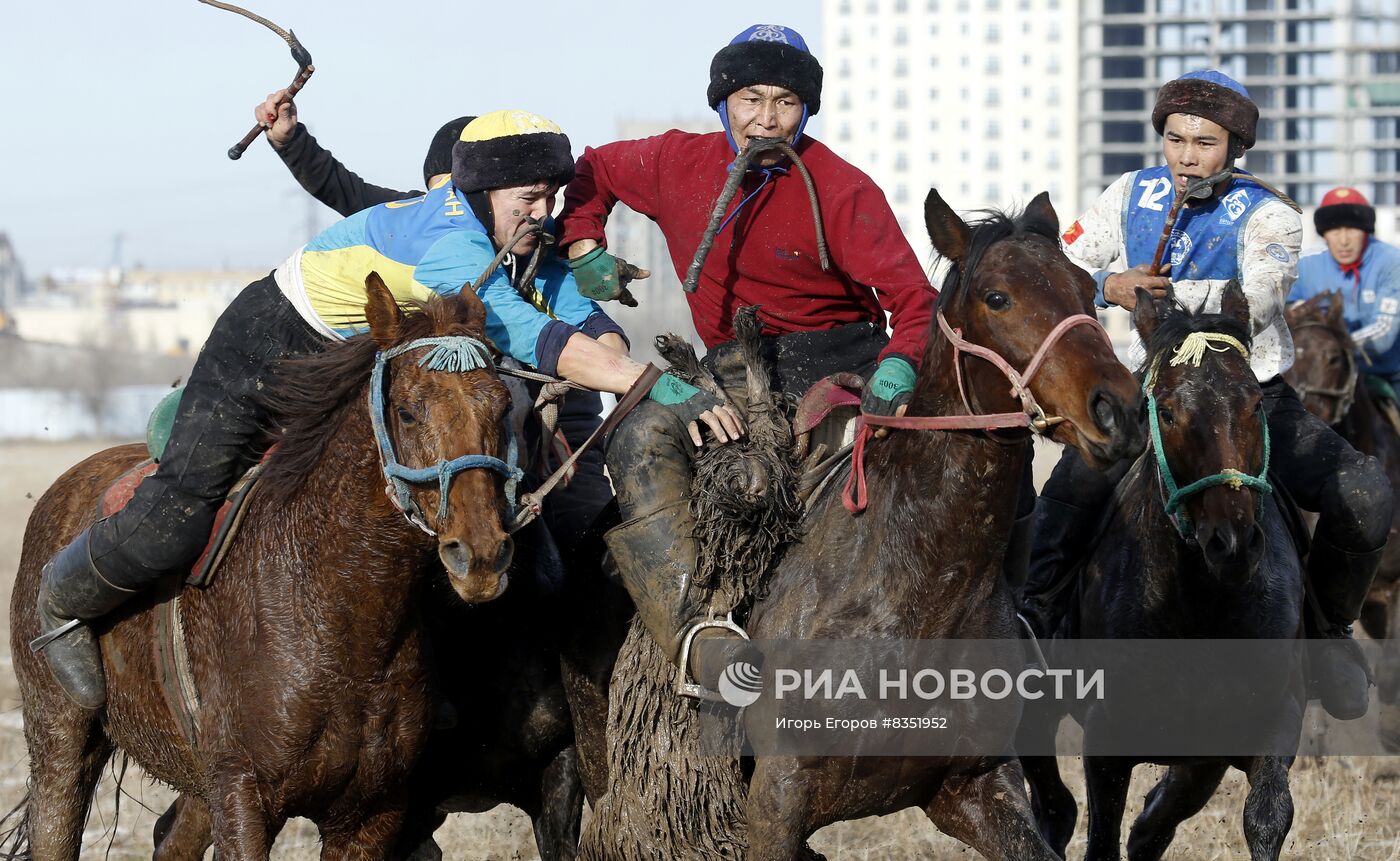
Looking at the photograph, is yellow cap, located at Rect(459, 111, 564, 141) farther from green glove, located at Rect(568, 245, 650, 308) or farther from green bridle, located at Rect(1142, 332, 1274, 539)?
green bridle, located at Rect(1142, 332, 1274, 539)

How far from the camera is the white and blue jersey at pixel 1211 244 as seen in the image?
6.13 metres

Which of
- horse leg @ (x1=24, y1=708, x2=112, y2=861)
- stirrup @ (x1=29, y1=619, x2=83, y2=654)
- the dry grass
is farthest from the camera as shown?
the dry grass

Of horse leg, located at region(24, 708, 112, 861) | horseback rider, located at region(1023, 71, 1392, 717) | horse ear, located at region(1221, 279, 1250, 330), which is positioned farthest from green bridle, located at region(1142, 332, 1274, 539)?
horse leg, located at region(24, 708, 112, 861)

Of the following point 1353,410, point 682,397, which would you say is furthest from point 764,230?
point 1353,410

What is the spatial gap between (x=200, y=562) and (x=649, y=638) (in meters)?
1.44

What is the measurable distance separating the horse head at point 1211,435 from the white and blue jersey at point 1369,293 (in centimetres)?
558

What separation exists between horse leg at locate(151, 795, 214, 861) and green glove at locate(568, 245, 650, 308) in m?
2.20

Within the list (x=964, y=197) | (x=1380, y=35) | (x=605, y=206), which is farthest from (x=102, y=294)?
(x=605, y=206)

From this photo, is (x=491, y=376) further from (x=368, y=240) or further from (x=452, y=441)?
(x=368, y=240)

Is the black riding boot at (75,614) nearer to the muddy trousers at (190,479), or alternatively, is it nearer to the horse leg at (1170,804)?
the muddy trousers at (190,479)

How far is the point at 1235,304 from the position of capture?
5852 millimetres

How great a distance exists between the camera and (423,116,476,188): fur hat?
7.04 meters

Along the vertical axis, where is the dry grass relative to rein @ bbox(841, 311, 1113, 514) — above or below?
below

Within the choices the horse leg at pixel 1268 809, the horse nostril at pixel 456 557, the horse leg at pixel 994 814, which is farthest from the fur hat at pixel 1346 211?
the horse nostril at pixel 456 557
